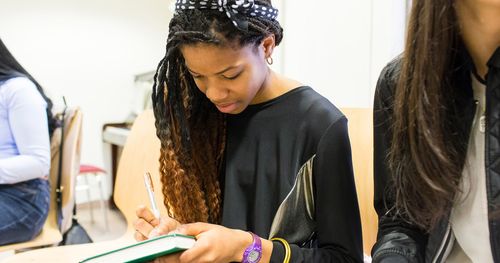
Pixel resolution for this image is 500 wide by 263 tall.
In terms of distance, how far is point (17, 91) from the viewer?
5.70ft

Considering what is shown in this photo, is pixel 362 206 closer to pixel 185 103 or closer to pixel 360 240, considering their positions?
pixel 360 240

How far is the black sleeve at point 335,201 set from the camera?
94cm

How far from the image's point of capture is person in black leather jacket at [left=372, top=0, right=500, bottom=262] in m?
0.69

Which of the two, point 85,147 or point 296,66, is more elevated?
point 296,66

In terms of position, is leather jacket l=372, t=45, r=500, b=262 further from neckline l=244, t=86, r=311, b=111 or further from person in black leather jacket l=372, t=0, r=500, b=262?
neckline l=244, t=86, r=311, b=111

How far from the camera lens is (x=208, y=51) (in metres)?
0.89

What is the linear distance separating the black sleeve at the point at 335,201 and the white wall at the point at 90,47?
11.1 feet

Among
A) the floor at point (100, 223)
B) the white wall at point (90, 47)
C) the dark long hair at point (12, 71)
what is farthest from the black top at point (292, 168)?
the floor at point (100, 223)

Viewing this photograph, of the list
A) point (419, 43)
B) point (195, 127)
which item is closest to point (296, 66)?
point (195, 127)

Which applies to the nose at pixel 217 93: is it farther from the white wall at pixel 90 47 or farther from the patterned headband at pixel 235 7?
the white wall at pixel 90 47

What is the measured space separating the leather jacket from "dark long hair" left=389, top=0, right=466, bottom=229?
0.07 feet

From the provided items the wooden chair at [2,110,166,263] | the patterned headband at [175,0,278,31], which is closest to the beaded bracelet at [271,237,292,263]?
the patterned headband at [175,0,278,31]

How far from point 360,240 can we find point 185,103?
478mm

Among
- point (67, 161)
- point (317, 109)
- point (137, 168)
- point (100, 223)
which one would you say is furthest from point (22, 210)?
point (100, 223)
